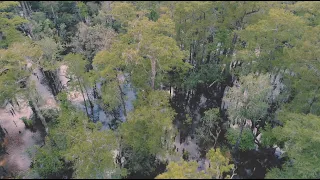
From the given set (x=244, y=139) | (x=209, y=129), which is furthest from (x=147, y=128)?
(x=244, y=139)

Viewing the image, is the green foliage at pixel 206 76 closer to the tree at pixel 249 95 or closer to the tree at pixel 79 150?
the tree at pixel 249 95

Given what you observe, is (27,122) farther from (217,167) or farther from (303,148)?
(303,148)

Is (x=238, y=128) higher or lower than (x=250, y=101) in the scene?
lower

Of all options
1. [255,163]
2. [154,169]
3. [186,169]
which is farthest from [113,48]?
[255,163]

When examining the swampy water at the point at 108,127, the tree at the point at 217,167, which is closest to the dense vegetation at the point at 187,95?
the tree at the point at 217,167

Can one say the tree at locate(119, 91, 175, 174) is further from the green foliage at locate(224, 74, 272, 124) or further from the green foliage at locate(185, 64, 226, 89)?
the green foliage at locate(185, 64, 226, 89)

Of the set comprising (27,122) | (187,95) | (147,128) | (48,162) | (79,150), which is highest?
(79,150)

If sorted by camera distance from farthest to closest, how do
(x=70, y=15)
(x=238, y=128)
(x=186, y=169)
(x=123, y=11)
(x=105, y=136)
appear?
(x=70, y=15) < (x=123, y=11) < (x=238, y=128) < (x=105, y=136) < (x=186, y=169)

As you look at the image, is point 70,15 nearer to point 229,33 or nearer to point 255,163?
point 229,33
